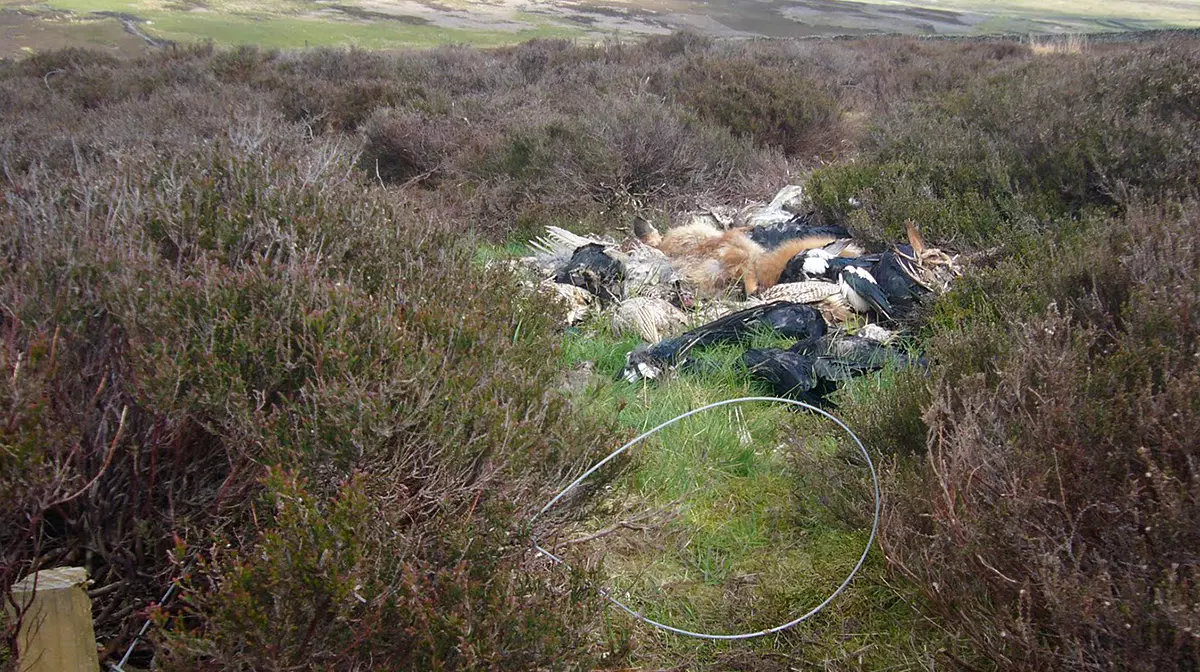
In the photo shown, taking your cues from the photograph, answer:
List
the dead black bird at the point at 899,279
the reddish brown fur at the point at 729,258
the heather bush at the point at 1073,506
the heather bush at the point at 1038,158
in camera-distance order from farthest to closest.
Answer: the reddish brown fur at the point at 729,258
the heather bush at the point at 1038,158
the dead black bird at the point at 899,279
the heather bush at the point at 1073,506

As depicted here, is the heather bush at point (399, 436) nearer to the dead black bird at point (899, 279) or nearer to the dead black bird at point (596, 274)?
the dead black bird at point (899, 279)

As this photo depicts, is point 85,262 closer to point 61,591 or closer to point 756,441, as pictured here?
point 61,591

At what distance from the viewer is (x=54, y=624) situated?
5.05 ft

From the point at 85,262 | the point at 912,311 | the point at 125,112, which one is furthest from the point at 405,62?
the point at 85,262

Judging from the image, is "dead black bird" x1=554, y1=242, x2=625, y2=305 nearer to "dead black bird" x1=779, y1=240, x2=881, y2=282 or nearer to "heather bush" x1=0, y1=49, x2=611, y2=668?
"dead black bird" x1=779, y1=240, x2=881, y2=282

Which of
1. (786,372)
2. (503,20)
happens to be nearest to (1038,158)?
(786,372)

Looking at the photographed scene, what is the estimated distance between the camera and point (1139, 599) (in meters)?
1.62

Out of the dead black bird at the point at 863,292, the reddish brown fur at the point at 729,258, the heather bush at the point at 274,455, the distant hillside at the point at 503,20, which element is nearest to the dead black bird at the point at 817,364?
the dead black bird at the point at 863,292

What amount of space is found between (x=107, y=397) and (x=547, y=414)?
1.12 meters

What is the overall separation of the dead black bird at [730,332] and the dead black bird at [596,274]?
0.93m

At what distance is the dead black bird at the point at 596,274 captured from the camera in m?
5.42

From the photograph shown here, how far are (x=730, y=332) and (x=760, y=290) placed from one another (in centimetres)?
109

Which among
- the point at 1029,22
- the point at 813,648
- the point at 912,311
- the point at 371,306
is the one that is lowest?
the point at 813,648

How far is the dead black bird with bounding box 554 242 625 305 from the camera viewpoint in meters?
5.42
